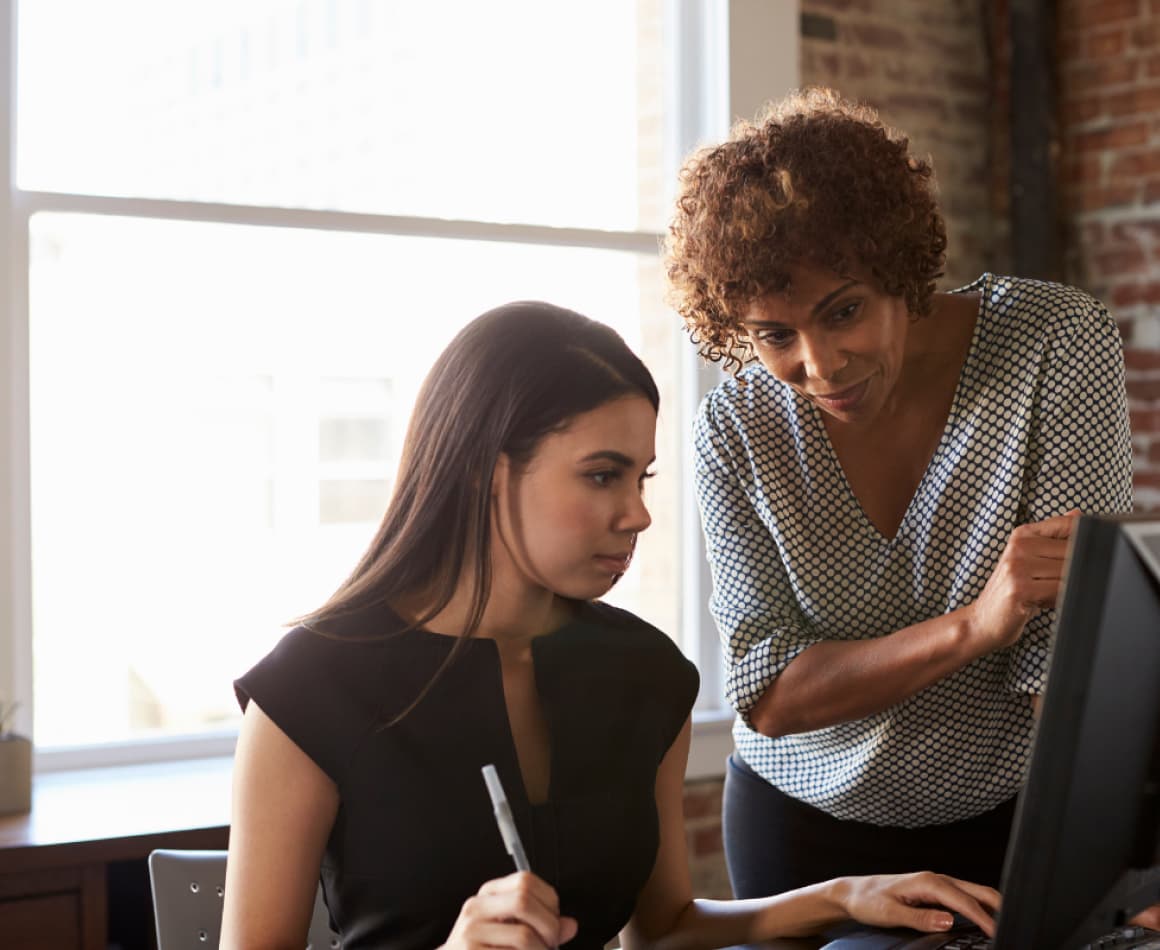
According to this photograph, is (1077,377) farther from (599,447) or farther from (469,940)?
(469,940)

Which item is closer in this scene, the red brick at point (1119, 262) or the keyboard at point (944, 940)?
the keyboard at point (944, 940)

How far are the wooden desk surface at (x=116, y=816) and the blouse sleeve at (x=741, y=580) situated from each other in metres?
0.99

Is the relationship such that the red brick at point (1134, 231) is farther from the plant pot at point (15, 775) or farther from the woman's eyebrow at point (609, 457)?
the plant pot at point (15, 775)

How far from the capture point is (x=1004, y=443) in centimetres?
167

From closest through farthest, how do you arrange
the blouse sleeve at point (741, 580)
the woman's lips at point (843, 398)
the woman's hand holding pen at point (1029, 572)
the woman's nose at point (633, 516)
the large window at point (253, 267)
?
the woman's hand holding pen at point (1029, 572), the woman's nose at point (633, 516), the woman's lips at point (843, 398), the blouse sleeve at point (741, 580), the large window at point (253, 267)

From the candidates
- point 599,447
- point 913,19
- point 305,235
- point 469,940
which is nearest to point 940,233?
point 599,447

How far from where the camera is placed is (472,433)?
58.3 inches

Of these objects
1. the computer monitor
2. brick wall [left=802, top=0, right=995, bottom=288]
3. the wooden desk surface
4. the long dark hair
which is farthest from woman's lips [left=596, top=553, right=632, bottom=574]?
brick wall [left=802, top=0, right=995, bottom=288]

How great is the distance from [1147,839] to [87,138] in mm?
2506

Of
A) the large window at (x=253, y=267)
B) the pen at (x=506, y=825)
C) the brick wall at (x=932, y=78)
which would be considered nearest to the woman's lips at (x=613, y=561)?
the pen at (x=506, y=825)

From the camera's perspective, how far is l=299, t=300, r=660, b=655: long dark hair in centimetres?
148

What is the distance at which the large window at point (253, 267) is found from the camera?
289cm

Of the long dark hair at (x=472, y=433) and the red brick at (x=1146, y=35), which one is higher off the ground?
the red brick at (x=1146, y=35)

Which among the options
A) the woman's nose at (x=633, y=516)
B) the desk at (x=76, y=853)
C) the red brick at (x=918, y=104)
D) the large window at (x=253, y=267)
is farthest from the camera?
the red brick at (x=918, y=104)
